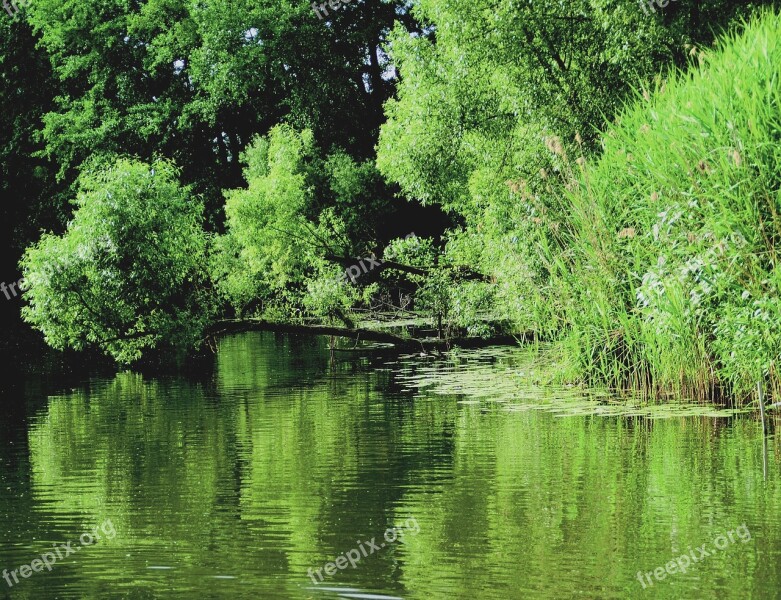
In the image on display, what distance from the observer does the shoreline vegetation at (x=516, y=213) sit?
9.70m

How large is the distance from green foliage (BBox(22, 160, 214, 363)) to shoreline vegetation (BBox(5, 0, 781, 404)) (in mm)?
43

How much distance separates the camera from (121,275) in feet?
62.2

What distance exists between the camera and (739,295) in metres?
9.38

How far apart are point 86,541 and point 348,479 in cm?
231

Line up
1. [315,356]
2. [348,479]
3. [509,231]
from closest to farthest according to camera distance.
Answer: [348,479] → [509,231] → [315,356]

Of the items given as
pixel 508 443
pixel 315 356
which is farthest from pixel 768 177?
pixel 315 356

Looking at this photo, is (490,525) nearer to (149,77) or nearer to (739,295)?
(739,295)

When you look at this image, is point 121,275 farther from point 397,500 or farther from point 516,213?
point 397,500

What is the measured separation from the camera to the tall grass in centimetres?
923

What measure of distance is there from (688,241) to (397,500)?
4.02 m

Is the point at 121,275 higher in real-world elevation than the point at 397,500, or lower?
higher

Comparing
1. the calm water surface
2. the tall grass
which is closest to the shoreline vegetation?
the tall grass

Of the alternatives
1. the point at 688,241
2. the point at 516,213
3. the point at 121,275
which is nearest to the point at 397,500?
the point at 688,241

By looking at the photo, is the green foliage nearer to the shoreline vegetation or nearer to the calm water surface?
the shoreline vegetation
